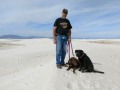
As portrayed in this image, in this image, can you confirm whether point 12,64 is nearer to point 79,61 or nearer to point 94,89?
point 79,61

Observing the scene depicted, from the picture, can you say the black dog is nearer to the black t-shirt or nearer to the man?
the man

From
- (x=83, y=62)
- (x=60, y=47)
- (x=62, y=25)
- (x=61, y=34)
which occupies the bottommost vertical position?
(x=83, y=62)

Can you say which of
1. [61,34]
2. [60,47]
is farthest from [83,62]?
[61,34]

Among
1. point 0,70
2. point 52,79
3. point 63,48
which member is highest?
point 63,48

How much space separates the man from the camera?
10.1m

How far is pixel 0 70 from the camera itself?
1677 centimetres

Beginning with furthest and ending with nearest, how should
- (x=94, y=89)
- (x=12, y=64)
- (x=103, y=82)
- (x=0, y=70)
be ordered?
(x=12, y=64) → (x=0, y=70) → (x=103, y=82) → (x=94, y=89)

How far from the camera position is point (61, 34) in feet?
33.4

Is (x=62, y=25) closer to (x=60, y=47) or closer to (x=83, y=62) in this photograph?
(x=60, y=47)

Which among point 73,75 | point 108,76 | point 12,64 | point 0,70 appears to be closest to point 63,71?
point 73,75

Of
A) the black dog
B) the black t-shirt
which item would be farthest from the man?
the black dog

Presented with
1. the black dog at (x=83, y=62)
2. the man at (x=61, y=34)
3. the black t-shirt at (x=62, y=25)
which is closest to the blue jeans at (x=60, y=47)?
the man at (x=61, y=34)

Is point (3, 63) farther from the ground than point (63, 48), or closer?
closer

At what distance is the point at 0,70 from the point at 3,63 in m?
1.67
